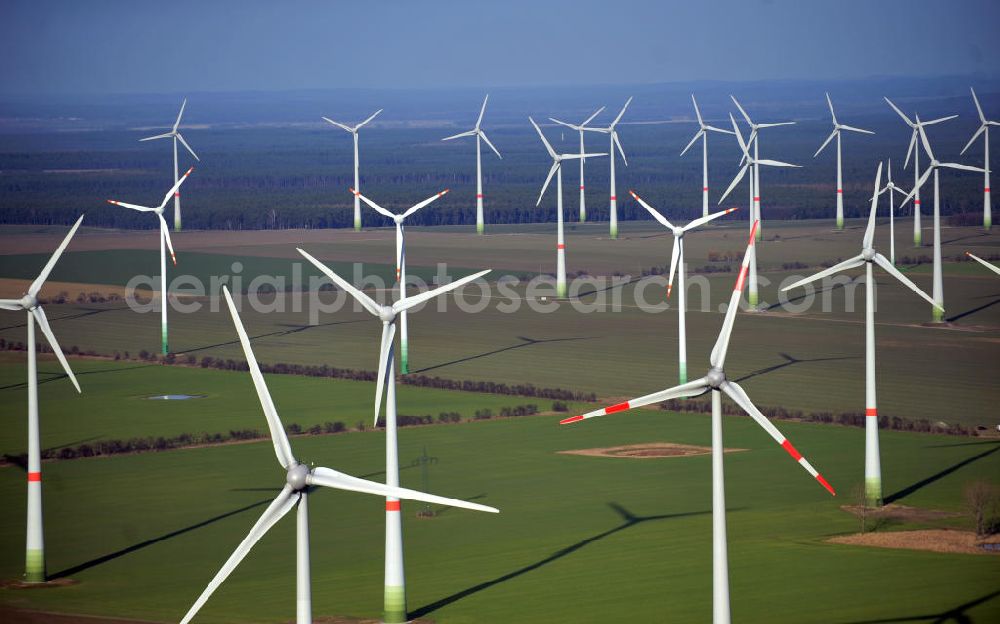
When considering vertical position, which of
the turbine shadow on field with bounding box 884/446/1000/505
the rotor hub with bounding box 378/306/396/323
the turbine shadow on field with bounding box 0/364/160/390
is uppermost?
the rotor hub with bounding box 378/306/396/323

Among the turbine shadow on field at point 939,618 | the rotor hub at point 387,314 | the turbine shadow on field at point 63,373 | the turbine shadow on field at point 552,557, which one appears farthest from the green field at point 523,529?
the turbine shadow on field at point 63,373

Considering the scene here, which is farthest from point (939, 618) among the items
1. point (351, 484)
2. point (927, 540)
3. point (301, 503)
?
point (301, 503)

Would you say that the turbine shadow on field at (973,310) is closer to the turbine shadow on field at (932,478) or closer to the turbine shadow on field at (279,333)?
the turbine shadow on field at (279,333)

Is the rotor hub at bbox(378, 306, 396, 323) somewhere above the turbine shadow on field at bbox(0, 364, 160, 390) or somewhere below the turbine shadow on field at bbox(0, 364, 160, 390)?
above

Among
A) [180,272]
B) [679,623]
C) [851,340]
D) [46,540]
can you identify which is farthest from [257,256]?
[679,623]

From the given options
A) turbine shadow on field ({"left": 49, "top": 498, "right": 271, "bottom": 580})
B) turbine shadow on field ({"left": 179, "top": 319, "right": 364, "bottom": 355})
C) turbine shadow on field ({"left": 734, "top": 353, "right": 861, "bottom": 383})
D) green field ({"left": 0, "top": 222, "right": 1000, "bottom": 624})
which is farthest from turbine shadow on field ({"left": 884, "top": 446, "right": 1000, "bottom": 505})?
turbine shadow on field ({"left": 179, "top": 319, "right": 364, "bottom": 355})

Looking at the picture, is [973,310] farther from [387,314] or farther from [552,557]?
[387,314]

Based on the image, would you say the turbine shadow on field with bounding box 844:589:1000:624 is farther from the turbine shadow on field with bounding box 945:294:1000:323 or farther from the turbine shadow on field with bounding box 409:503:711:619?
the turbine shadow on field with bounding box 945:294:1000:323
